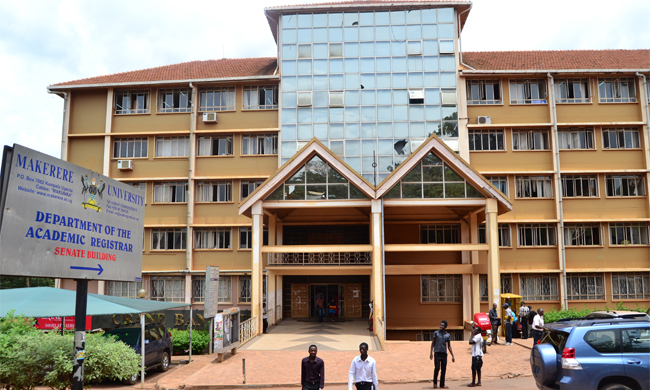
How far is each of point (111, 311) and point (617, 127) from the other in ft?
91.8

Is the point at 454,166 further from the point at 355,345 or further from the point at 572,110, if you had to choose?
the point at 572,110

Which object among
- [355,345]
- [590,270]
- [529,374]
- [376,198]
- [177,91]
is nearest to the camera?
[529,374]

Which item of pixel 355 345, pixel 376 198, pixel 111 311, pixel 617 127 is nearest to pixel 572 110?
pixel 617 127

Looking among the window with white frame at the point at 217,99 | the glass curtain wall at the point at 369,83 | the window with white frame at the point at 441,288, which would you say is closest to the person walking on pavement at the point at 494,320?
the window with white frame at the point at 441,288

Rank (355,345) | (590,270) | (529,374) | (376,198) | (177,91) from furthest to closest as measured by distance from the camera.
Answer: (177,91) < (590,270) < (376,198) < (355,345) < (529,374)

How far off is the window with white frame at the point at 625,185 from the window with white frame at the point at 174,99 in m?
24.4

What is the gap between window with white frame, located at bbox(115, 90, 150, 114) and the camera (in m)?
32.1

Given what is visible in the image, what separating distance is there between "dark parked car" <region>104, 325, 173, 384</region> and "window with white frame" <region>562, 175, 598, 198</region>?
2289cm

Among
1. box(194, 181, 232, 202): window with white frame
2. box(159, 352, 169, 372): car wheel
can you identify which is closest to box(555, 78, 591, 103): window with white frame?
box(194, 181, 232, 202): window with white frame

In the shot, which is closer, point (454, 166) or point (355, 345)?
point (355, 345)

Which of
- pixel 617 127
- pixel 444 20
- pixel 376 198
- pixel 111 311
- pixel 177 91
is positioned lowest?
pixel 111 311

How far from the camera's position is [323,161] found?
904 inches

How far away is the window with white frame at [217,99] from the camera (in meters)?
31.8

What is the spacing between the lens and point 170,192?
31.4m
